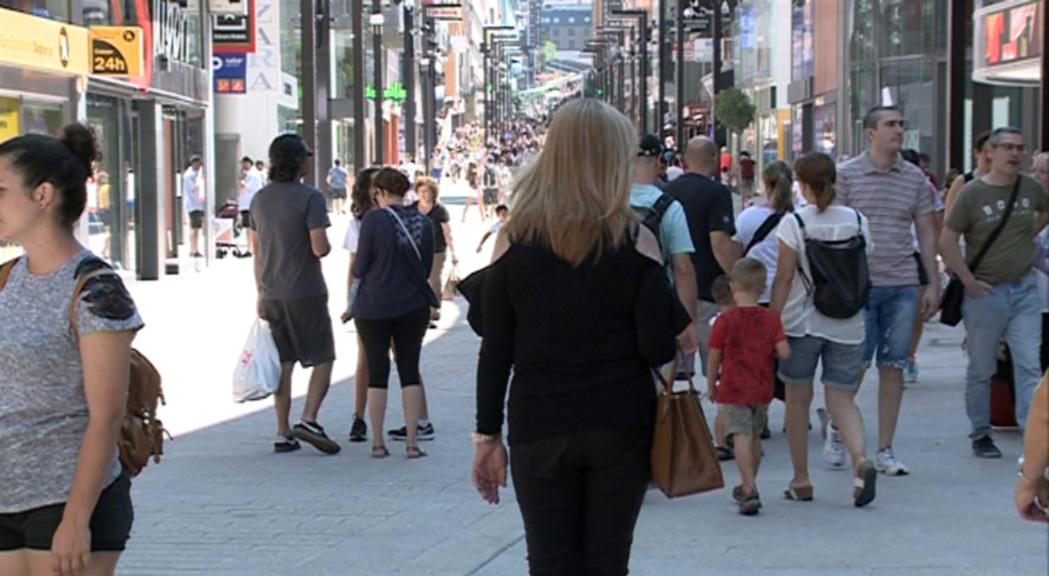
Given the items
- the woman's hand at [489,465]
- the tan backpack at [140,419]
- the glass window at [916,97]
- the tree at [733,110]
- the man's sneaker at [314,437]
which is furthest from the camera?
the tree at [733,110]

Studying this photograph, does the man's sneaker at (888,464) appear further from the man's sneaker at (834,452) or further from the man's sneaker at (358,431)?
the man's sneaker at (358,431)

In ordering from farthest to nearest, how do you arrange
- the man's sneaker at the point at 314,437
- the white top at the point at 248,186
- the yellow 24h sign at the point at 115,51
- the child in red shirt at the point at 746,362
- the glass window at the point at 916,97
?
the glass window at the point at 916,97, the white top at the point at 248,186, the yellow 24h sign at the point at 115,51, the man's sneaker at the point at 314,437, the child in red shirt at the point at 746,362

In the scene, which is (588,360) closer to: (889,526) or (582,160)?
(582,160)

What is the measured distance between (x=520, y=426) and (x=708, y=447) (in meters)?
0.51

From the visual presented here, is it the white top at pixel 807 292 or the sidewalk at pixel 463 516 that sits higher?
the white top at pixel 807 292

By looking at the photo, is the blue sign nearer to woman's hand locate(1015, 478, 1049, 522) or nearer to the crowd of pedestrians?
the crowd of pedestrians

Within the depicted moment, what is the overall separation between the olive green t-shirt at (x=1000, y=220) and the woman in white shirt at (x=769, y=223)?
3.48 feet

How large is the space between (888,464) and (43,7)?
1370 cm

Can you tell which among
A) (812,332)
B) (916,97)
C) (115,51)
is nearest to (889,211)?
(812,332)

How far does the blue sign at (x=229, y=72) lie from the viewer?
29.7 m

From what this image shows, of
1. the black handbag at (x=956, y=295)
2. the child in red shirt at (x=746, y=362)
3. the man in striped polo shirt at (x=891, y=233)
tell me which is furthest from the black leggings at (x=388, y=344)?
the black handbag at (x=956, y=295)

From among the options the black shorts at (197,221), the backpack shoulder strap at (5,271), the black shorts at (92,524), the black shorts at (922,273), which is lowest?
the black shorts at (197,221)

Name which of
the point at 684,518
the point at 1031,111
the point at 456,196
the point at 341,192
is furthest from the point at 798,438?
the point at 456,196

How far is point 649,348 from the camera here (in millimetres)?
4352
